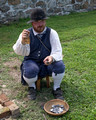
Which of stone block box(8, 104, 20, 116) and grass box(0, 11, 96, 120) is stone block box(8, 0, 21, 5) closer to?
grass box(0, 11, 96, 120)

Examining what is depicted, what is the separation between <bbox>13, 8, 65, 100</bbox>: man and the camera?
132 inches

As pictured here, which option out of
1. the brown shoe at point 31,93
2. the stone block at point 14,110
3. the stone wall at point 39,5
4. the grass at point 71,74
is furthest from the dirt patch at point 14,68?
the stone wall at point 39,5

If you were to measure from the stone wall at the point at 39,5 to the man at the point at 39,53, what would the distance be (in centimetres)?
507

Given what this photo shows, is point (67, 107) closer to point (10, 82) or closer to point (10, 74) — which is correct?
point (10, 82)

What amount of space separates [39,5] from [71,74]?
5.52 m

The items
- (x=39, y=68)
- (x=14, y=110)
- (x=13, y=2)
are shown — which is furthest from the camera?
(x=13, y=2)

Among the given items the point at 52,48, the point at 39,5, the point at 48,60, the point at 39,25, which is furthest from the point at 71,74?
the point at 39,5

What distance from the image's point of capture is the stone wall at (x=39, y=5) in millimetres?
8242

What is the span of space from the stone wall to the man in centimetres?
507

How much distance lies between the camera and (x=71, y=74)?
13.9 ft

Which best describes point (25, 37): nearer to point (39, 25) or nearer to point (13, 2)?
point (39, 25)

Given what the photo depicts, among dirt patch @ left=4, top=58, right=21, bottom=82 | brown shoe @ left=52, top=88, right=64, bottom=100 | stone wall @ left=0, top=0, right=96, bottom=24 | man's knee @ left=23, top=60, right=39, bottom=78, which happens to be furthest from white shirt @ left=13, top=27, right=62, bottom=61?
stone wall @ left=0, top=0, right=96, bottom=24

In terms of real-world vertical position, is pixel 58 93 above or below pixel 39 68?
below

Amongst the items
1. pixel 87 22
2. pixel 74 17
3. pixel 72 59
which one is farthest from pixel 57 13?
pixel 72 59
